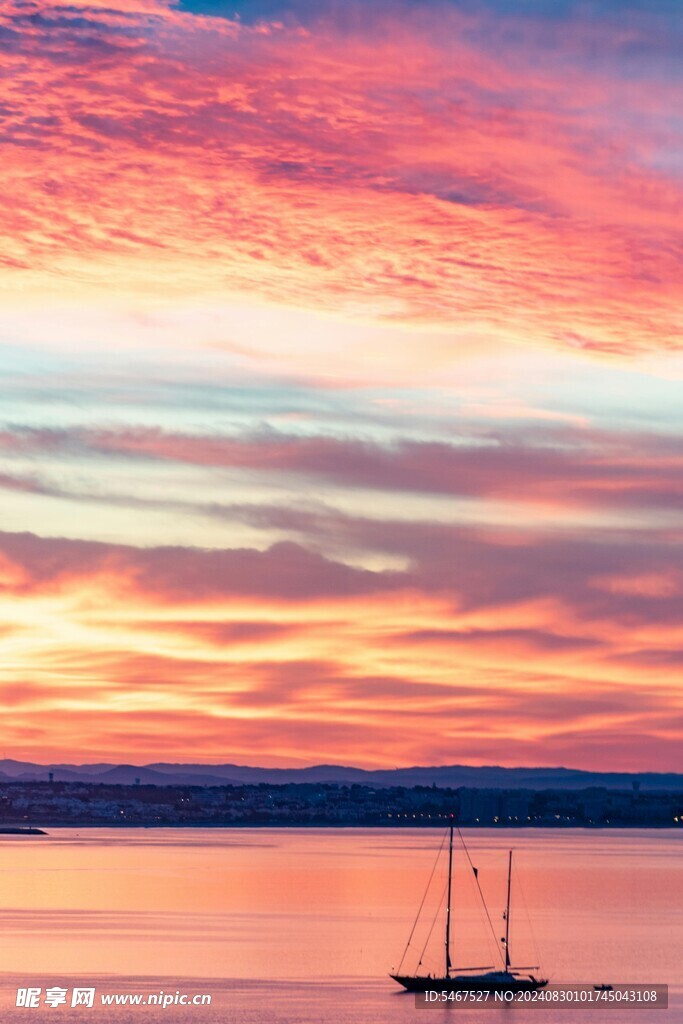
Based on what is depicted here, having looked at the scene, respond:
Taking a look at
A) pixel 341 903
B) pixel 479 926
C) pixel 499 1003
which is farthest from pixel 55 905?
pixel 499 1003

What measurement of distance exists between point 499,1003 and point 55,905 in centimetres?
6727

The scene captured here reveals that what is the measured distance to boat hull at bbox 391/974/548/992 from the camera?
9044cm

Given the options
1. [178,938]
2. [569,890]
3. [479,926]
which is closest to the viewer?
[178,938]

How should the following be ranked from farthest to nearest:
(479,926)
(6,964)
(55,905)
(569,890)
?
Answer: (569,890) < (55,905) < (479,926) < (6,964)

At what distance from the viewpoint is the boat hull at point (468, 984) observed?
90.4 meters

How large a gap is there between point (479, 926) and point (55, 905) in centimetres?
4038

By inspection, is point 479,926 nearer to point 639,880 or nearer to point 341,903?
point 341,903

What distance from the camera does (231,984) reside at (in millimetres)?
91188

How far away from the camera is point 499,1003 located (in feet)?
294

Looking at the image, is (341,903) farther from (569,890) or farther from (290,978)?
(290,978)

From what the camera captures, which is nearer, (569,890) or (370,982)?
(370,982)

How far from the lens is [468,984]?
302 ft

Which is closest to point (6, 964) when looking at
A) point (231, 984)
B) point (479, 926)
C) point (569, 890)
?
point (231, 984)

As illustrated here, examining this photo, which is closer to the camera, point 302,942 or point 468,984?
point 468,984
